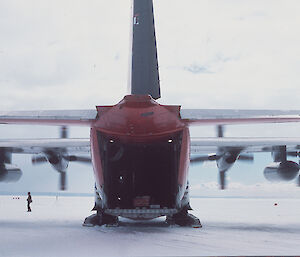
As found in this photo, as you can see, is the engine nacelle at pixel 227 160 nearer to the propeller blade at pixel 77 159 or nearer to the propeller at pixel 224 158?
the propeller at pixel 224 158

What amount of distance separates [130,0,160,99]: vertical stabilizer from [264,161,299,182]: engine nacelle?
6290mm

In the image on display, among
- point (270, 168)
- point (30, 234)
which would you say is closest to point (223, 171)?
point (270, 168)

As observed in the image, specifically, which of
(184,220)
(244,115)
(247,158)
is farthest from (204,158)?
(244,115)

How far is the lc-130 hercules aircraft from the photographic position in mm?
8234

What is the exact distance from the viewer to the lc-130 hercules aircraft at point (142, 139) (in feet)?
27.0

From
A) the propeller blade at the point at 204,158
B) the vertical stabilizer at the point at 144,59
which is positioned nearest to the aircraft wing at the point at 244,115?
the vertical stabilizer at the point at 144,59

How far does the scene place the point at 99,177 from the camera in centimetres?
966

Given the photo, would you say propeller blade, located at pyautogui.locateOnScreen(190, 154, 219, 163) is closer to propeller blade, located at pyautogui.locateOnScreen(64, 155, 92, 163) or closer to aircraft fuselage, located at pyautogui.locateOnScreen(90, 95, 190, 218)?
propeller blade, located at pyautogui.locateOnScreen(64, 155, 92, 163)

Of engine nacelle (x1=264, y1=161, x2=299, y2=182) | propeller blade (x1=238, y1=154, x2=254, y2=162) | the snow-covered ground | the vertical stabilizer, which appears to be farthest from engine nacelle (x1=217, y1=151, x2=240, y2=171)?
the vertical stabilizer

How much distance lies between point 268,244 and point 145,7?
609cm

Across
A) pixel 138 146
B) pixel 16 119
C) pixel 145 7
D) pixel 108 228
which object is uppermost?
pixel 145 7

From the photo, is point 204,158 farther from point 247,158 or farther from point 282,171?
point 282,171

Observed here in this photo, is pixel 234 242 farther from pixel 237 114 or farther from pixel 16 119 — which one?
pixel 16 119

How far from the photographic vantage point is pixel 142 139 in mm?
9047
